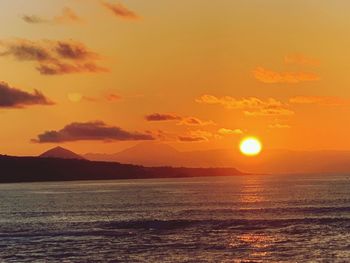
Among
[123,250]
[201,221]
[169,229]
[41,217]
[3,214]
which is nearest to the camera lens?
[123,250]

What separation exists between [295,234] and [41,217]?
6329 cm

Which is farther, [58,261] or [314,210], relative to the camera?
[314,210]

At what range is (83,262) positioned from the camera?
71.2 meters

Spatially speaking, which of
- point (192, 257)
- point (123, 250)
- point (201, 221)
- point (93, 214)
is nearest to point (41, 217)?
point (93, 214)

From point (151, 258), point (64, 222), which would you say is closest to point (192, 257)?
point (151, 258)

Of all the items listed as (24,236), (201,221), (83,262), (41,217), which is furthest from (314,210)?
(83,262)

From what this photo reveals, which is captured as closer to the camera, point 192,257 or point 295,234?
point 192,257

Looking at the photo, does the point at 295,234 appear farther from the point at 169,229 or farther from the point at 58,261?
the point at 58,261

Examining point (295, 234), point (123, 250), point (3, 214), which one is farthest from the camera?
point (3, 214)

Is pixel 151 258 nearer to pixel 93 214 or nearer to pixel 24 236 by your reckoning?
pixel 24 236

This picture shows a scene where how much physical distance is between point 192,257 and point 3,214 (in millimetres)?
89724

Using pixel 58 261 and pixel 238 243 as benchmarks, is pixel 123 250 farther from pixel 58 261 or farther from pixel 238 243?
pixel 238 243

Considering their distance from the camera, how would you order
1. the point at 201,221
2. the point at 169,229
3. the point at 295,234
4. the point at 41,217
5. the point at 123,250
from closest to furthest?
the point at 123,250 < the point at 295,234 < the point at 169,229 < the point at 201,221 < the point at 41,217

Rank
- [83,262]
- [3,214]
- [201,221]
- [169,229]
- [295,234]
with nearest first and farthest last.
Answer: [83,262] < [295,234] < [169,229] < [201,221] < [3,214]
